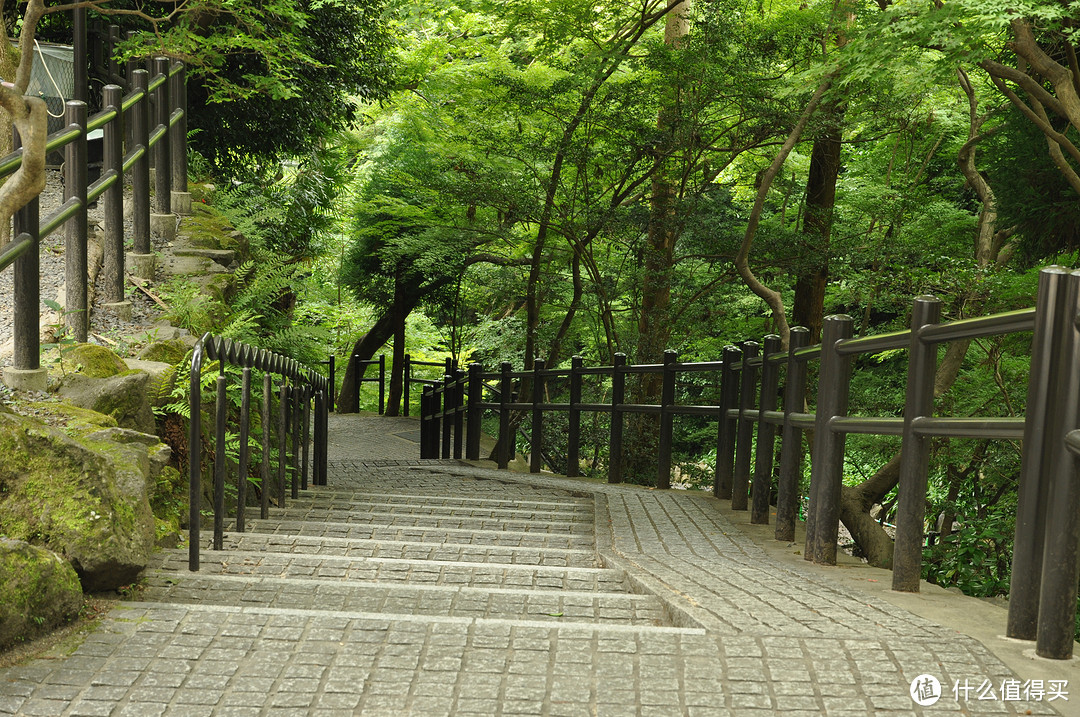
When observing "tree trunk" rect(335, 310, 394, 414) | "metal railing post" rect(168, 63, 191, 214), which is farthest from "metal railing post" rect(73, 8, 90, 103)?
"tree trunk" rect(335, 310, 394, 414)

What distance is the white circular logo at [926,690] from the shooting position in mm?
2264

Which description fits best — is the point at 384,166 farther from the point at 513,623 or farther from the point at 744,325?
the point at 513,623

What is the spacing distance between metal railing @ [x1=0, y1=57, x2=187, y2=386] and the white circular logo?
13.9ft

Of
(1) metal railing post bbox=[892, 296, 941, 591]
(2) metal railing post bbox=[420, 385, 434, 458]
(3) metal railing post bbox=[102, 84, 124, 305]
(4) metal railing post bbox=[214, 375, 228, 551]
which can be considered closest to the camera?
(1) metal railing post bbox=[892, 296, 941, 591]

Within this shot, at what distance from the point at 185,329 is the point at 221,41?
425 cm

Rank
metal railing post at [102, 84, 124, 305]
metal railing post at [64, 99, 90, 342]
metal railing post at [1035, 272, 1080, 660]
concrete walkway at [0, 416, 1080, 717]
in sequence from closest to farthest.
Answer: concrete walkway at [0, 416, 1080, 717]
metal railing post at [1035, 272, 1080, 660]
metal railing post at [64, 99, 90, 342]
metal railing post at [102, 84, 124, 305]

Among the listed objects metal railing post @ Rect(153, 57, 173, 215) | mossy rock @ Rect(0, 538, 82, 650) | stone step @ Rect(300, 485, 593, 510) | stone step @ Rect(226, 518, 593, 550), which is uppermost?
metal railing post @ Rect(153, 57, 173, 215)

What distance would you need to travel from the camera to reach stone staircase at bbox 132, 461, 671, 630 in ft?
10.3

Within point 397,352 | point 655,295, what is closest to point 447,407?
point 655,295

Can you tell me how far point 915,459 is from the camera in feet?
11.2

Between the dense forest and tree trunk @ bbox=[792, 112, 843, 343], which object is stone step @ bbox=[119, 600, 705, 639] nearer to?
the dense forest

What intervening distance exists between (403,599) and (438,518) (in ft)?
8.14

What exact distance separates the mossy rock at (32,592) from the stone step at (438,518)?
2693mm

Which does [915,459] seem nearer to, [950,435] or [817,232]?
[950,435]
